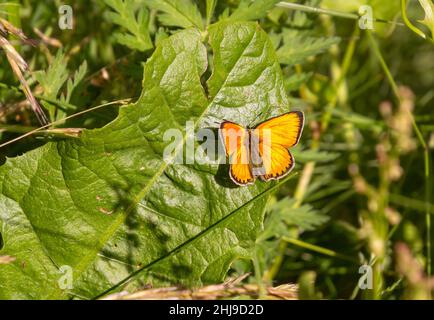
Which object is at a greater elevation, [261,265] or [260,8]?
[260,8]

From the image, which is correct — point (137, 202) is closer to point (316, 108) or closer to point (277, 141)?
point (277, 141)

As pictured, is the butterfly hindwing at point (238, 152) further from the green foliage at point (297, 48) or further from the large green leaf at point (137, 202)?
the green foliage at point (297, 48)

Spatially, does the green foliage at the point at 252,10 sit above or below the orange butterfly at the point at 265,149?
above

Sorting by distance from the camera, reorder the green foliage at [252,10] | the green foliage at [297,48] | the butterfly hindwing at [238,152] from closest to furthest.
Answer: the butterfly hindwing at [238,152] → the green foliage at [252,10] → the green foliage at [297,48]

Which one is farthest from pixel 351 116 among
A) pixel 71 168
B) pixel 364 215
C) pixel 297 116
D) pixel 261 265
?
pixel 71 168

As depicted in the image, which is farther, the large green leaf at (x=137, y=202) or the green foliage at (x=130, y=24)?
the green foliage at (x=130, y=24)

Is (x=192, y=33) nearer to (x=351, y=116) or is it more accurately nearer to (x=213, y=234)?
(x=213, y=234)

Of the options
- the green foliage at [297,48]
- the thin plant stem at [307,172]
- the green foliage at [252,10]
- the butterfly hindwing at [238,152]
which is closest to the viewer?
the butterfly hindwing at [238,152]

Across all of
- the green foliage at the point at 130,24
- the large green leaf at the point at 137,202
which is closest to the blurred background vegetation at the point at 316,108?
the green foliage at the point at 130,24
